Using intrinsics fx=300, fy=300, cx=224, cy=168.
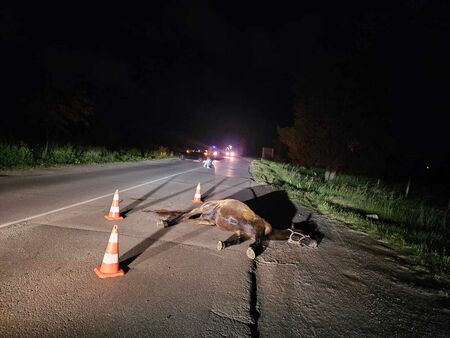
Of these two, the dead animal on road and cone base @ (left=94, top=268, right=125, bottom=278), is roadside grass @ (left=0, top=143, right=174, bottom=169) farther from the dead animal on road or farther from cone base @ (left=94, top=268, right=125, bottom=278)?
cone base @ (left=94, top=268, right=125, bottom=278)

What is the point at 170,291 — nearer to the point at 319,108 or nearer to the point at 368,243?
the point at 368,243

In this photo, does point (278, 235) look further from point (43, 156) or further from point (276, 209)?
point (43, 156)

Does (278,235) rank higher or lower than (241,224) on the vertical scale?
lower

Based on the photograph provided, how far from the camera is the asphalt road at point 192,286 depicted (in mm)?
3176

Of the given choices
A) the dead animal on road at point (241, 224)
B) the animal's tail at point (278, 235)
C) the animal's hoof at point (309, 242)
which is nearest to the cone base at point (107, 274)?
the dead animal on road at point (241, 224)

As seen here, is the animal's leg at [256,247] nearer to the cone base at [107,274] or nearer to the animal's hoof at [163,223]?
the animal's hoof at [163,223]

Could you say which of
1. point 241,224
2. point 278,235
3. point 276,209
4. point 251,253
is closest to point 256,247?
point 251,253

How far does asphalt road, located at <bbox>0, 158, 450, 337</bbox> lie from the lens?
318 cm

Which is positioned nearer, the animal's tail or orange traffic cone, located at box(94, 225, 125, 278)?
orange traffic cone, located at box(94, 225, 125, 278)

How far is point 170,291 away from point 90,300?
928 mm

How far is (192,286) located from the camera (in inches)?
158

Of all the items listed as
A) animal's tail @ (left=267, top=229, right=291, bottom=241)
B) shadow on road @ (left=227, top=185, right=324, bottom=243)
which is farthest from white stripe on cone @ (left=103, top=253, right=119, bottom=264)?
shadow on road @ (left=227, top=185, right=324, bottom=243)

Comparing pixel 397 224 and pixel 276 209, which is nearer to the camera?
pixel 397 224

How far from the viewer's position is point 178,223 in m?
6.85
